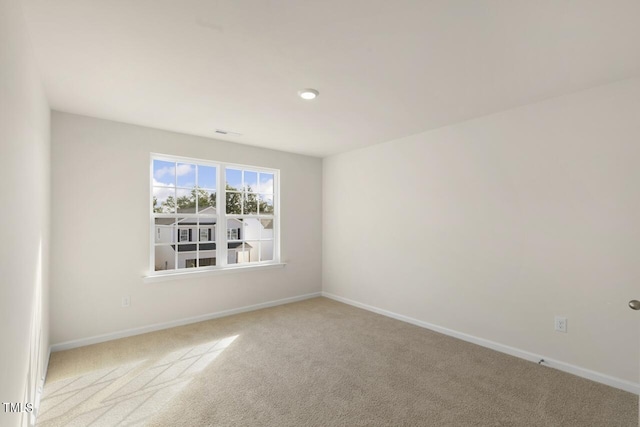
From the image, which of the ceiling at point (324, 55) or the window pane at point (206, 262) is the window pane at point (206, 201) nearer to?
the window pane at point (206, 262)

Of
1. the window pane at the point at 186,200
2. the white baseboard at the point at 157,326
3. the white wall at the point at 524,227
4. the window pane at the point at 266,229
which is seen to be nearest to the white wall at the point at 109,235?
the white baseboard at the point at 157,326

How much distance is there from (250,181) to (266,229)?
2.56ft

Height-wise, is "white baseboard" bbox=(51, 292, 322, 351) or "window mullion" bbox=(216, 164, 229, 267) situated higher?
"window mullion" bbox=(216, 164, 229, 267)

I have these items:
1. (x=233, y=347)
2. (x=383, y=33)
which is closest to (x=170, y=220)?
(x=233, y=347)

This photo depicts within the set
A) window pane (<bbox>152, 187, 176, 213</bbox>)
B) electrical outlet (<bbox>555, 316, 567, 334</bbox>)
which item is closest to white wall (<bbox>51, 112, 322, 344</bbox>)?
window pane (<bbox>152, 187, 176, 213</bbox>)

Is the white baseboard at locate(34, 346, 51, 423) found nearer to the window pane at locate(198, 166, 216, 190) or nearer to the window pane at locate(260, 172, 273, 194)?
the window pane at locate(198, 166, 216, 190)

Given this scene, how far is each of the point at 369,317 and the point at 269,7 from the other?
12.1 ft

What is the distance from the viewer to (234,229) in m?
4.55

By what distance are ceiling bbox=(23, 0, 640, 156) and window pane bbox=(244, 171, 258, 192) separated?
1.46 meters

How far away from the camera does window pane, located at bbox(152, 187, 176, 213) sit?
12.7ft

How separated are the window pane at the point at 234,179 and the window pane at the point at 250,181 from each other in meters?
0.10

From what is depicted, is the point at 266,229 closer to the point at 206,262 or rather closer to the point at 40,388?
the point at 206,262

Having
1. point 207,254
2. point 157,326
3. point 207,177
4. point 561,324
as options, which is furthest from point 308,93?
point 157,326

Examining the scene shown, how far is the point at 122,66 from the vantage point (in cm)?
228
